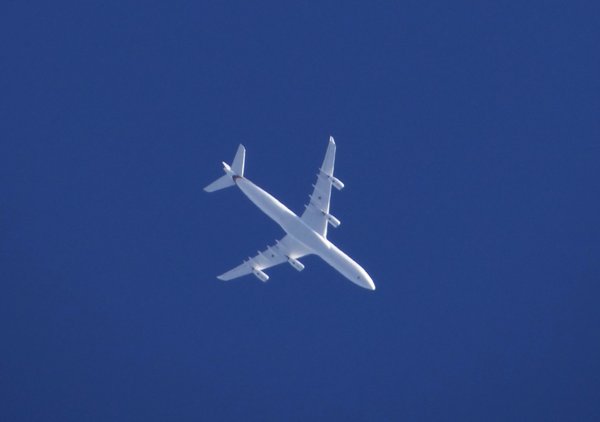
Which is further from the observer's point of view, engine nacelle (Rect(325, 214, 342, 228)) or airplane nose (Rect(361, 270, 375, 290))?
airplane nose (Rect(361, 270, 375, 290))

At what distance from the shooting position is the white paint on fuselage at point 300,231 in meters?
91.1

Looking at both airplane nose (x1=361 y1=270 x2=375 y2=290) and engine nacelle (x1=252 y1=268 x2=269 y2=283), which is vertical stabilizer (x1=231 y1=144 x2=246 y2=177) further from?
airplane nose (x1=361 y1=270 x2=375 y2=290)

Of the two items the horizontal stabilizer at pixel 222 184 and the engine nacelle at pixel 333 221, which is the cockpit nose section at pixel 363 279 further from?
the horizontal stabilizer at pixel 222 184

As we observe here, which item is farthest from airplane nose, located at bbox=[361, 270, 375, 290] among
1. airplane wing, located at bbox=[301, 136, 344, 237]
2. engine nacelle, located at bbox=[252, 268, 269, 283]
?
engine nacelle, located at bbox=[252, 268, 269, 283]

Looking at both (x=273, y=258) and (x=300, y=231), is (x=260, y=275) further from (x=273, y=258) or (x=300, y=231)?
(x=300, y=231)

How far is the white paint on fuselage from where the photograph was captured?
3588 inches

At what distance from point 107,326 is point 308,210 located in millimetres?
38112

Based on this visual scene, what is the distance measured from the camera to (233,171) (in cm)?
9269

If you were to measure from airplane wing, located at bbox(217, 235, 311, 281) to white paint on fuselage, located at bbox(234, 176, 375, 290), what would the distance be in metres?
1.98

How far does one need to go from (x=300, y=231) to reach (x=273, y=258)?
710 centimetres

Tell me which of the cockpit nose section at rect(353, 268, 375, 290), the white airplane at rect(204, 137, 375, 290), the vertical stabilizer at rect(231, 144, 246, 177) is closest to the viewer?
Answer: the white airplane at rect(204, 137, 375, 290)

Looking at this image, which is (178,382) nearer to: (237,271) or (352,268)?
(237,271)

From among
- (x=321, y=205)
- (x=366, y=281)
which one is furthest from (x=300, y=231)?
(x=366, y=281)

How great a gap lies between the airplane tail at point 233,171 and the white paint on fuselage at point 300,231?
1.73ft
